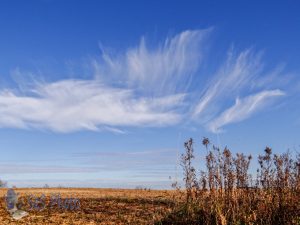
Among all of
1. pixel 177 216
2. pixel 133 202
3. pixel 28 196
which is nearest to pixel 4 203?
pixel 28 196

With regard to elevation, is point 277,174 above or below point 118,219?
above

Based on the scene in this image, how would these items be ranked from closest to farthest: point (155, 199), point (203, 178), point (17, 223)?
point (203, 178) → point (17, 223) → point (155, 199)

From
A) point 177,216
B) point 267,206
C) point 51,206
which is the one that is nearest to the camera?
point 267,206

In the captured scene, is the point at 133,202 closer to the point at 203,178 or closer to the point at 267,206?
the point at 203,178

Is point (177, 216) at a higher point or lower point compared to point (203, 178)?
lower

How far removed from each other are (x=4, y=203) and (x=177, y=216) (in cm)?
791

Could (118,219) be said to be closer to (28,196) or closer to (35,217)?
(35,217)

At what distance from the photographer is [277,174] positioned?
1079 centimetres

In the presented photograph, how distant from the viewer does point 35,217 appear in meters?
14.7

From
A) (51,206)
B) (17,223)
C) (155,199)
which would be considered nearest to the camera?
(17,223)

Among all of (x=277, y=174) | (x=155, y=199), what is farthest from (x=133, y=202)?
(x=277, y=174)

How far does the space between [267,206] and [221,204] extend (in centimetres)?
109

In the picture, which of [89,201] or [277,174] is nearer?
[277,174]

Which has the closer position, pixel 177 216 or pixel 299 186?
pixel 299 186
